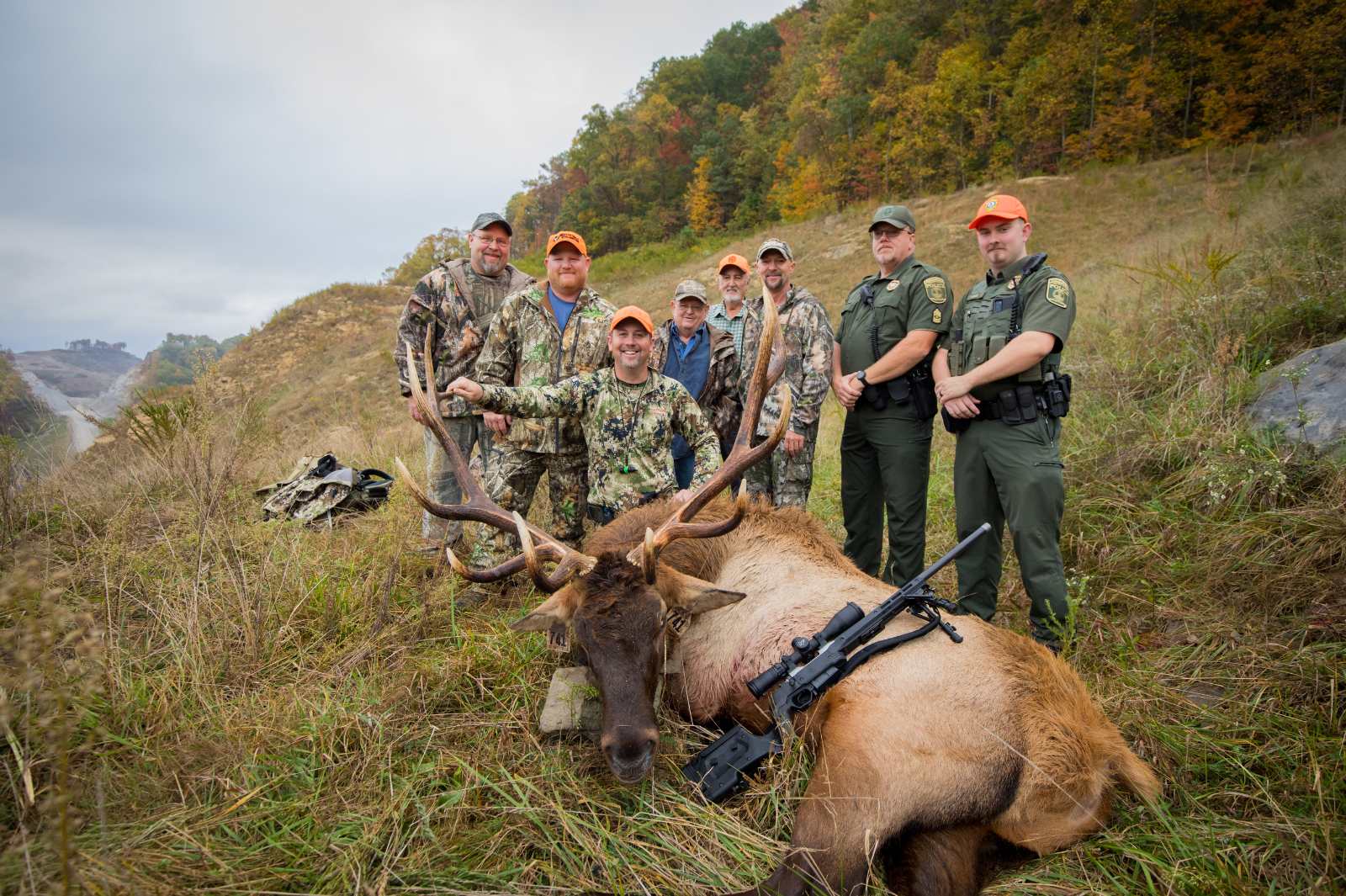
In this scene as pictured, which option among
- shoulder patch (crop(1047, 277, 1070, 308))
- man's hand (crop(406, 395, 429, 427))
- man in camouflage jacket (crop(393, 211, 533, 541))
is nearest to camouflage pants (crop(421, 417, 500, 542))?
man in camouflage jacket (crop(393, 211, 533, 541))

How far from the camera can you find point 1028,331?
378 cm

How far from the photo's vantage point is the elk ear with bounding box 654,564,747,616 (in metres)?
3.29

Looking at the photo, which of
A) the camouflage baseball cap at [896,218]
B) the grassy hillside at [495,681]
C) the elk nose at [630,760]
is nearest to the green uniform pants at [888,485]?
the grassy hillside at [495,681]

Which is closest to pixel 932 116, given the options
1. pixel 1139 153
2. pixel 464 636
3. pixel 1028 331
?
pixel 1139 153

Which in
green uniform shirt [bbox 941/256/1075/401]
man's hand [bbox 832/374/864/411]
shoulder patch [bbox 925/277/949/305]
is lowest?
man's hand [bbox 832/374/864/411]

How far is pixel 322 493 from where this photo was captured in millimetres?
6730

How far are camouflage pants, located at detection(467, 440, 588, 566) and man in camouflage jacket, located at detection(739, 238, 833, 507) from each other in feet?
4.90

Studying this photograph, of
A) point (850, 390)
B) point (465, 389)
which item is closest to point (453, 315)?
point (465, 389)

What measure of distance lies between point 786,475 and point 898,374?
130 centimetres

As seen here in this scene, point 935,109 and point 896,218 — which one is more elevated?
point 935,109

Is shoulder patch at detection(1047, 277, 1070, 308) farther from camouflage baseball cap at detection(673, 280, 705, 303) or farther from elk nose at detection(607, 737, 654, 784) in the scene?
elk nose at detection(607, 737, 654, 784)

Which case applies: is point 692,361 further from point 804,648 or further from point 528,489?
point 804,648

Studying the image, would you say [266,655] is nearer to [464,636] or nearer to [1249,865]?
[464,636]

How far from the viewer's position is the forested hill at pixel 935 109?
26.5 meters
